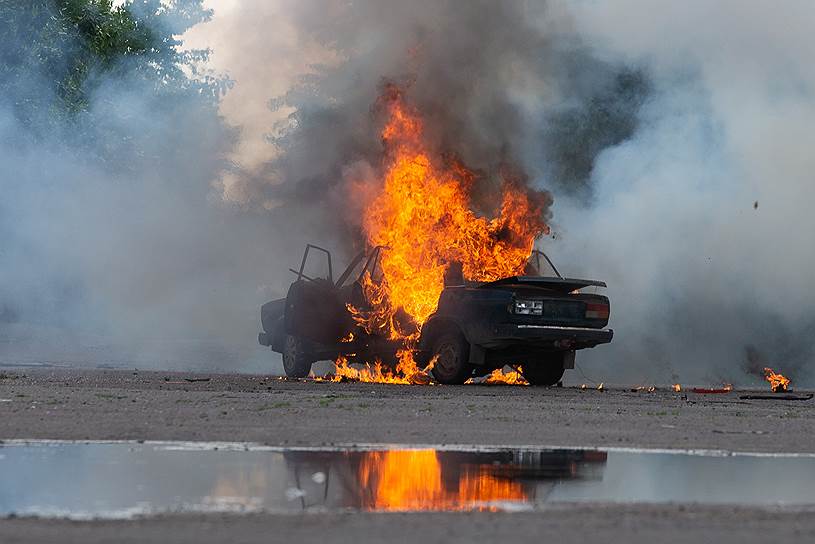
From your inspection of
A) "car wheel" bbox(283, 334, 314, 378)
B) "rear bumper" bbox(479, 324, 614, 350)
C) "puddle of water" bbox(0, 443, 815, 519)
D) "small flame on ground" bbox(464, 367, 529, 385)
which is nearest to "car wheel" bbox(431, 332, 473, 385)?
"rear bumper" bbox(479, 324, 614, 350)

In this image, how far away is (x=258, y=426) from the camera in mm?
11789

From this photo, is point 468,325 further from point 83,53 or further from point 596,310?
point 83,53

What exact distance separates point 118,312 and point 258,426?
3285 cm

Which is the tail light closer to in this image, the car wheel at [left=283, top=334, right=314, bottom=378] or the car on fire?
the car on fire

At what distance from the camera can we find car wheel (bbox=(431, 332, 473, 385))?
18.9 m

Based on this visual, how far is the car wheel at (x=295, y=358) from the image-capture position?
2119cm

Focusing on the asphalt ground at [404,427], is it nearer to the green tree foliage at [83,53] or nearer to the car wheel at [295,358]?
the car wheel at [295,358]

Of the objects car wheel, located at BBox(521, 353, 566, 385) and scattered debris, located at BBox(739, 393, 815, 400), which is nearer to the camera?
scattered debris, located at BBox(739, 393, 815, 400)

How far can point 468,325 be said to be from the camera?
61.2 ft

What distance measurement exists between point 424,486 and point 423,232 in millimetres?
12463

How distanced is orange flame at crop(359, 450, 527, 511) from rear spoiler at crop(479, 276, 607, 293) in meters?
8.93

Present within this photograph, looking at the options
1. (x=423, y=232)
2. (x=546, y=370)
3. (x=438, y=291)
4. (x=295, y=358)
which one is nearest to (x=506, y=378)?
(x=546, y=370)

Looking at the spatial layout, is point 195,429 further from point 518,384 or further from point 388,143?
point 388,143

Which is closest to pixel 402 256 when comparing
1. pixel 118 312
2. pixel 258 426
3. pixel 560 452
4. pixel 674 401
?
pixel 674 401
